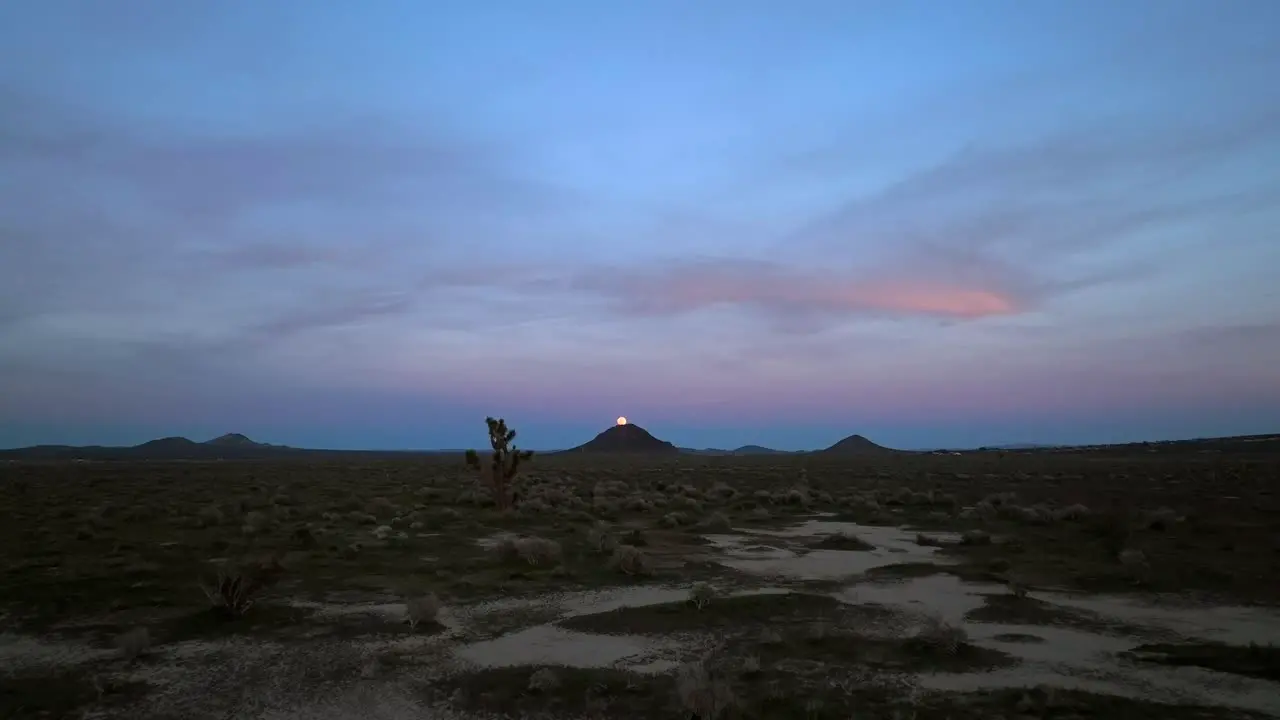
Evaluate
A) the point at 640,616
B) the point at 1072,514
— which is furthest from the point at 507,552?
the point at 1072,514

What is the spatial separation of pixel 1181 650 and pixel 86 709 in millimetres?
13401

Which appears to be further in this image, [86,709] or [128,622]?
[128,622]

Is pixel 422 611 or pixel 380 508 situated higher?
pixel 380 508

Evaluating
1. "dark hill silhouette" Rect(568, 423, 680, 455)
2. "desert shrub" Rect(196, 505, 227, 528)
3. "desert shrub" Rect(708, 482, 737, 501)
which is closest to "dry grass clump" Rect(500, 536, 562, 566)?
"desert shrub" Rect(196, 505, 227, 528)

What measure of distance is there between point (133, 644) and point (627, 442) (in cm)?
17357

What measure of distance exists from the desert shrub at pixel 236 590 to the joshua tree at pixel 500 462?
14.0 meters

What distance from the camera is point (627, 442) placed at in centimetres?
18300

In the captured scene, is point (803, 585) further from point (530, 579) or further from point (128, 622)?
point (128, 622)

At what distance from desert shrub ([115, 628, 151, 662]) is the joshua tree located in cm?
1769

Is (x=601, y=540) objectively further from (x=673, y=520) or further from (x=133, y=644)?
(x=133, y=644)

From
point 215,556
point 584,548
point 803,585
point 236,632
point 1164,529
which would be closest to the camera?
point 236,632

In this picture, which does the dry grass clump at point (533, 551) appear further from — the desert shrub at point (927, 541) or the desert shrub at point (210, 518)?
the desert shrub at point (210, 518)

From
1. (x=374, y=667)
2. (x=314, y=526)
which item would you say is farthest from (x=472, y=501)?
(x=374, y=667)

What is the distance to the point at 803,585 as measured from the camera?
1487 cm
